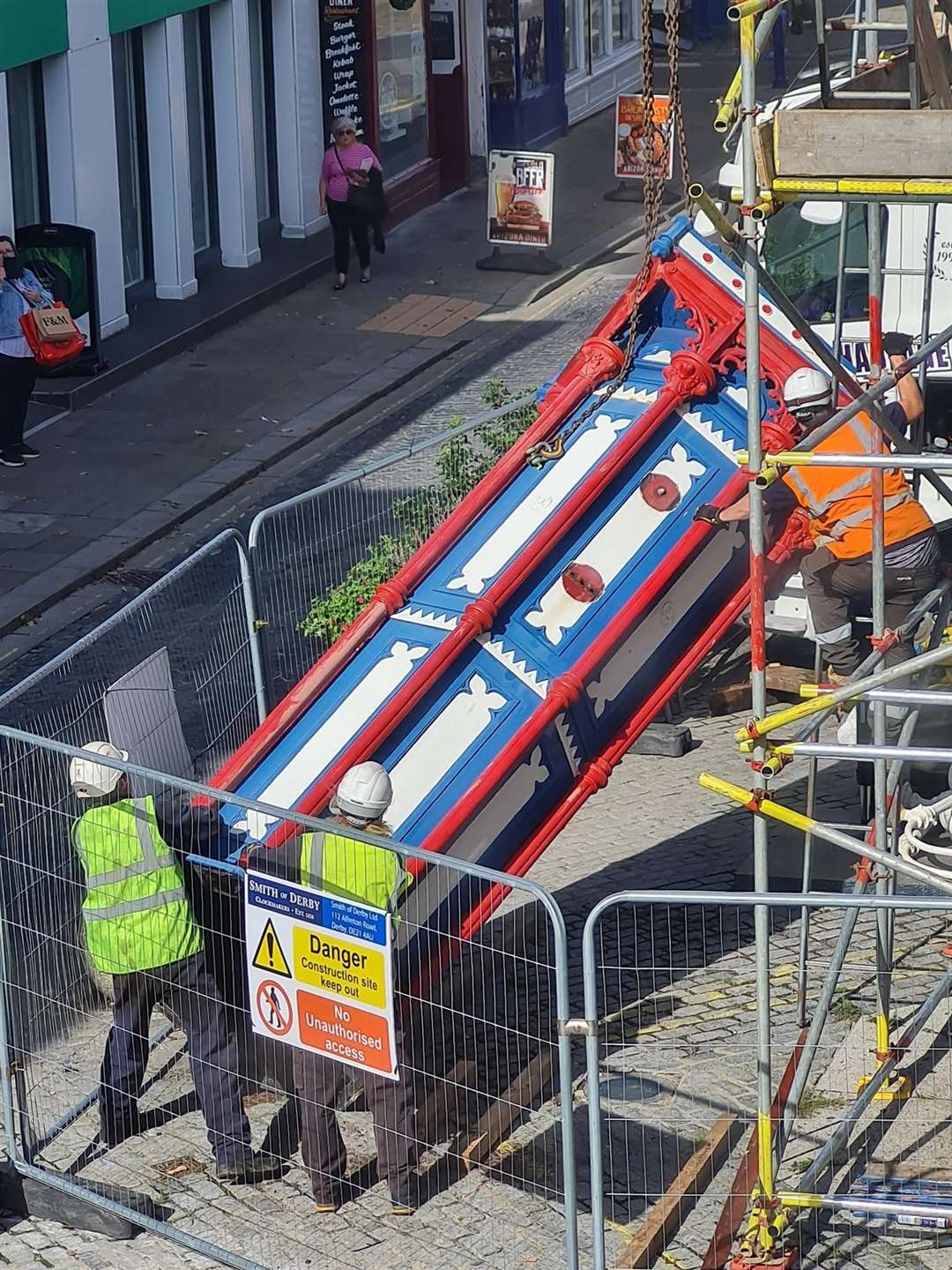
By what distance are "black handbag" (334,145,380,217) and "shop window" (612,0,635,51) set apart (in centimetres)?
1029

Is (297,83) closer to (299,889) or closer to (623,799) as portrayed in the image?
(623,799)

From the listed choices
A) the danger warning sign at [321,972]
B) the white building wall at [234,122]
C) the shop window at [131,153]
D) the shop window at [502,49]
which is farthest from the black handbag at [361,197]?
the danger warning sign at [321,972]

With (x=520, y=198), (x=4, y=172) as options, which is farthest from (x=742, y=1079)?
(x=520, y=198)

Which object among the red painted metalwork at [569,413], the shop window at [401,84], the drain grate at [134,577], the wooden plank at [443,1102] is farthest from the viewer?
the shop window at [401,84]

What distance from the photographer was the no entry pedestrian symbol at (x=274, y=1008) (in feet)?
22.1

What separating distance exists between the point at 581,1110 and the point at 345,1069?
1027 millimetres

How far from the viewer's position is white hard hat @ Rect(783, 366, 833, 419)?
26.3 feet

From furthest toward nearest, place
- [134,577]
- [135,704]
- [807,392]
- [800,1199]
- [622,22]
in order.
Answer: [622,22] < [134,577] < [135,704] < [807,392] < [800,1199]

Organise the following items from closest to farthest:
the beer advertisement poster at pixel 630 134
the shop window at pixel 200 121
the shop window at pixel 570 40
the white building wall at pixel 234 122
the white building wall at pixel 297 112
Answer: the shop window at pixel 200 121
the white building wall at pixel 234 122
the white building wall at pixel 297 112
the beer advertisement poster at pixel 630 134
the shop window at pixel 570 40

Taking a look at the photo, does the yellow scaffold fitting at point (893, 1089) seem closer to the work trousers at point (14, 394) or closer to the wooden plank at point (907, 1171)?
the wooden plank at point (907, 1171)

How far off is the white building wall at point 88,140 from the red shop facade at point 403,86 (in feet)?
13.0

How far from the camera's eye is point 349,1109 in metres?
7.69

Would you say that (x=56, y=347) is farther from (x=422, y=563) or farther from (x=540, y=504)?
(x=540, y=504)

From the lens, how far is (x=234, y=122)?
20000mm
